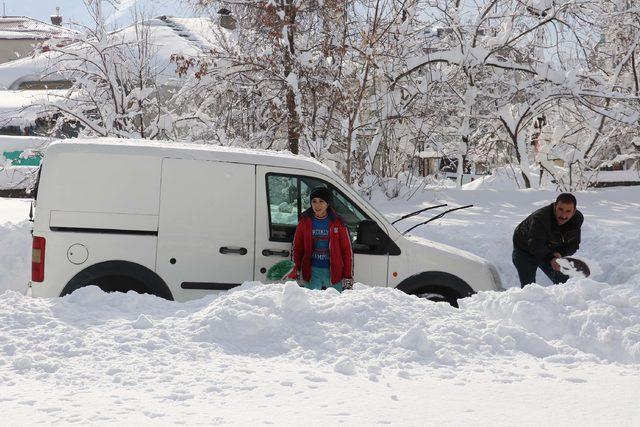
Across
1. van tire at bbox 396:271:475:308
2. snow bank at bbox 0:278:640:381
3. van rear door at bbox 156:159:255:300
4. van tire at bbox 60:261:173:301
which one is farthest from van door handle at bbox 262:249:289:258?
van tire at bbox 396:271:475:308

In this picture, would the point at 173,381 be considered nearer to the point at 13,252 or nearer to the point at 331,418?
the point at 331,418

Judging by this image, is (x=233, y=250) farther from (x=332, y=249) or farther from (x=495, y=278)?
(x=495, y=278)

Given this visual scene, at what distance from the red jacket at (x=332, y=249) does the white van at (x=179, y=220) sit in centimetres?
14

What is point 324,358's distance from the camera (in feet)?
16.4

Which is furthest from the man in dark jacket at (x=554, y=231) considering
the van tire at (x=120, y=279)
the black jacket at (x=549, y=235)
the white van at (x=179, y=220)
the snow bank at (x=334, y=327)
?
the van tire at (x=120, y=279)

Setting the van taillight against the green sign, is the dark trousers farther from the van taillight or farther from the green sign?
the green sign

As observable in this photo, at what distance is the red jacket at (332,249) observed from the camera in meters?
6.78

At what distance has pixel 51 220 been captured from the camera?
6.37m

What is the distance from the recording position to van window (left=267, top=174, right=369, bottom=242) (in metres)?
6.88

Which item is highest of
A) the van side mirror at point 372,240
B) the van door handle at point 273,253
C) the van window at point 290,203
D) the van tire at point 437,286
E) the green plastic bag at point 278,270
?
the van window at point 290,203

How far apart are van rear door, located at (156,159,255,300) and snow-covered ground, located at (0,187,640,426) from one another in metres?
0.56

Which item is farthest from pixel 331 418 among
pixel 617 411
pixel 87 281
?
pixel 87 281

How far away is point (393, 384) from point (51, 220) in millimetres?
3181

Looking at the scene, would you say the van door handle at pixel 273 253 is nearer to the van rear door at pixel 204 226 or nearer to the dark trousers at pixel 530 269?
the van rear door at pixel 204 226
